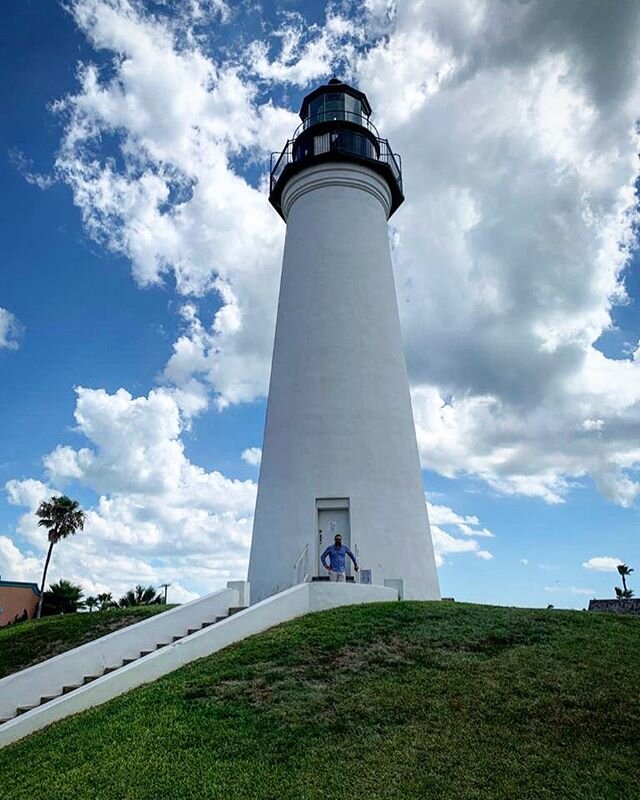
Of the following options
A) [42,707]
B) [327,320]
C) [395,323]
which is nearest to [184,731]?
[42,707]

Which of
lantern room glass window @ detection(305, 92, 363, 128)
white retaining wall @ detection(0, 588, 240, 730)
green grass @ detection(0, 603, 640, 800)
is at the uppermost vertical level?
lantern room glass window @ detection(305, 92, 363, 128)

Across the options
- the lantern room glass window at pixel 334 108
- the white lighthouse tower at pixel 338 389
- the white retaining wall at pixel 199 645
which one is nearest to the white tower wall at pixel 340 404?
the white lighthouse tower at pixel 338 389

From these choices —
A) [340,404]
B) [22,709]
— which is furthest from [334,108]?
[22,709]

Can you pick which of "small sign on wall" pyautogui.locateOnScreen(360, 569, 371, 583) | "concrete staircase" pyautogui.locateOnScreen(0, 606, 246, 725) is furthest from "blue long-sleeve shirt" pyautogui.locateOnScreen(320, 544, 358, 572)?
"concrete staircase" pyautogui.locateOnScreen(0, 606, 246, 725)

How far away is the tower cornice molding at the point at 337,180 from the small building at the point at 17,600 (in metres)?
23.2

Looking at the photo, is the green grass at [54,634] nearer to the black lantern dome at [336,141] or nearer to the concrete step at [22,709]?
the concrete step at [22,709]

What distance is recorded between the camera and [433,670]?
9484 mm

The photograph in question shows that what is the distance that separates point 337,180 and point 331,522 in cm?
995

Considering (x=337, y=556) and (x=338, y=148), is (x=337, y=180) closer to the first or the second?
(x=338, y=148)

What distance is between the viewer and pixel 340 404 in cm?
1730

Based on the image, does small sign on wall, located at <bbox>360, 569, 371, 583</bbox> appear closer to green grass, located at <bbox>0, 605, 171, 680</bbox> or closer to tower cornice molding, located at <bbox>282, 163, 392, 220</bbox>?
green grass, located at <bbox>0, 605, 171, 680</bbox>

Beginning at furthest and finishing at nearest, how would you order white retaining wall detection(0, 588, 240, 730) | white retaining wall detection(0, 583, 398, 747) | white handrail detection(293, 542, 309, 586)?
white handrail detection(293, 542, 309, 586) < white retaining wall detection(0, 588, 240, 730) < white retaining wall detection(0, 583, 398, 747)

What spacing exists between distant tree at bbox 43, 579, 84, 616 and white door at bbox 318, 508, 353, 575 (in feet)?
64.8

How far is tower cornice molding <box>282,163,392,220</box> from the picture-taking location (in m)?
19.7
